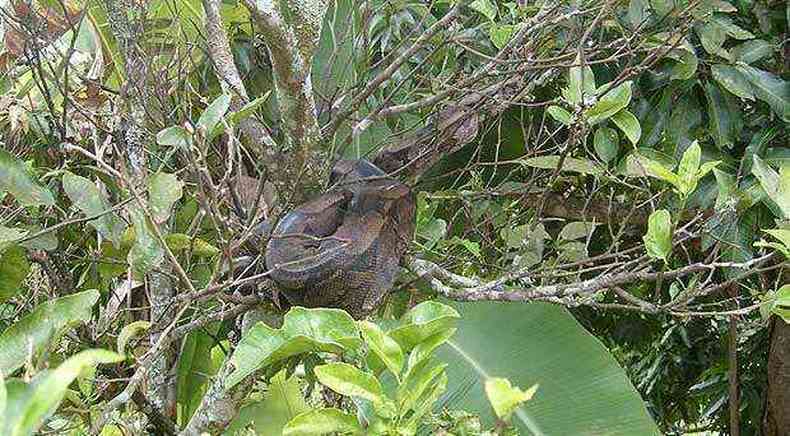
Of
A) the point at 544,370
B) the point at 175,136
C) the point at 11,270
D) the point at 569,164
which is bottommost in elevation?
the point at 544,370

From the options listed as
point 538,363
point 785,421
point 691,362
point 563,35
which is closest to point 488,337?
point 538,363

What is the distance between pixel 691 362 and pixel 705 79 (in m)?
1.60

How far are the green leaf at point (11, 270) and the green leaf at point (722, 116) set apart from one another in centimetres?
145

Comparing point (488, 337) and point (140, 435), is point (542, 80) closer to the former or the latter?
point (488, 337)

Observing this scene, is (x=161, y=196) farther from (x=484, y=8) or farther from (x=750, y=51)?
(x=750, y=51)

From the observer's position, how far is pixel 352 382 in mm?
833

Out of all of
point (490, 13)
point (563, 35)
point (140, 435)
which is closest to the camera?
point (140, 435)

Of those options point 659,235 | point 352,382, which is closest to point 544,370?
point 659,235

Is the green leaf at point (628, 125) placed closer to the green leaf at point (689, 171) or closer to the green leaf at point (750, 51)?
the green leaf at point (689, 171)

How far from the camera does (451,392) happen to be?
159cm

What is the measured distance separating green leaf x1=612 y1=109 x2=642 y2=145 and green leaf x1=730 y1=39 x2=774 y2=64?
1.76 ft

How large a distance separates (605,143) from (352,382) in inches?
44.4

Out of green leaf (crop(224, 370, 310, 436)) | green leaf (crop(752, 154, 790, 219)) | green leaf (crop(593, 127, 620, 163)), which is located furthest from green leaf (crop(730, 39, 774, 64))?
green leaf (crop(224, 370, 310, 436))

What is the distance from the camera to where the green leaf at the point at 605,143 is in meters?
1.81
